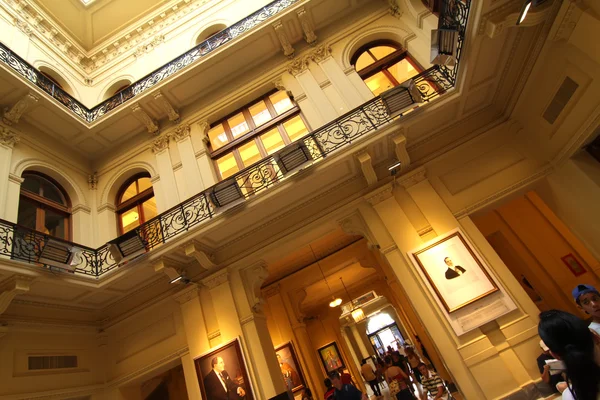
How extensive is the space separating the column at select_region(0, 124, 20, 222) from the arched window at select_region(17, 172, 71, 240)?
550mm

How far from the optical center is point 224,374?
19.2ft

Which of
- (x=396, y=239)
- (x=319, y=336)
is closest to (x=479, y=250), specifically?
(x=396, y=239)

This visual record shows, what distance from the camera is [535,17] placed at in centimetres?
415

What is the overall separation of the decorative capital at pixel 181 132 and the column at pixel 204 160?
0.16 meters

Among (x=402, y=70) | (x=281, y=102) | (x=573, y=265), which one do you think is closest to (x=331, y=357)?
(x=573, y=265)

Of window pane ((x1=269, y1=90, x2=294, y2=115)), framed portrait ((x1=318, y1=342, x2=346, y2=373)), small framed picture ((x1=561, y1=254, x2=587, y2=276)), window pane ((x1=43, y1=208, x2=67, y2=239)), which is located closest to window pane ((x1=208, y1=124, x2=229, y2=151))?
window pane ((x1=269, y1=90, x2=294, y2=115))

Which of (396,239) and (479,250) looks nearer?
(479,250)

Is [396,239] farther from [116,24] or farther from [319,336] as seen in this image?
[116,24]

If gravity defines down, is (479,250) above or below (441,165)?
below

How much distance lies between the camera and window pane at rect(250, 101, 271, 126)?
8.29 m

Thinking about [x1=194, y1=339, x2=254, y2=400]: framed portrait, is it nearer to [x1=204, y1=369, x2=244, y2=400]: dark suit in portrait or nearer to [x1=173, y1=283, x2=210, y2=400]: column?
[x1=204, y1=369, x2=244, y2=400]: dark suit in portrait

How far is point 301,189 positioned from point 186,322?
11.4ft

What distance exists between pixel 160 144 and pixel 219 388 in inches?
231

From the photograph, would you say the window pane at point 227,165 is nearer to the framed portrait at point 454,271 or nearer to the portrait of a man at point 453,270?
the framed portrait at point 454,271
